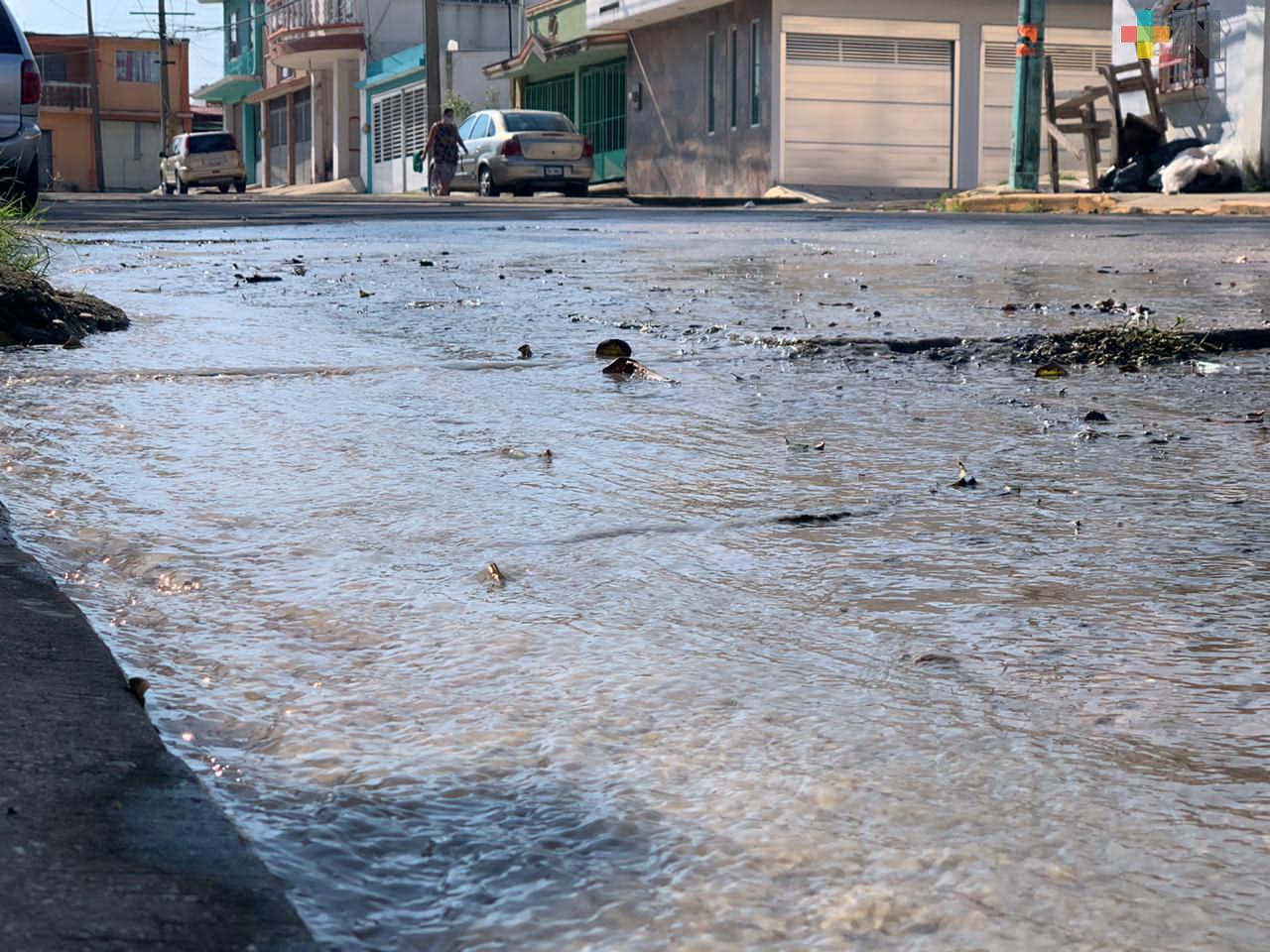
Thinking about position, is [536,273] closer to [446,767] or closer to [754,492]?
[754,492]

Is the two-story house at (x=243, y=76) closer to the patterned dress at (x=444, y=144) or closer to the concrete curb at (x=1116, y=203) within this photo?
the patterned dress at (x=444, y=144)

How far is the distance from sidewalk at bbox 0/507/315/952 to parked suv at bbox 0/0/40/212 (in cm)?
882

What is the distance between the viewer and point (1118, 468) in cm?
274

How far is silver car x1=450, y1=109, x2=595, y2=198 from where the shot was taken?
1003 inches

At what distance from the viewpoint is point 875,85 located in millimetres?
26172

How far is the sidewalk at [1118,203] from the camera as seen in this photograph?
45.4 feet

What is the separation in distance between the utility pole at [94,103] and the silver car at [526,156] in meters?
33.4

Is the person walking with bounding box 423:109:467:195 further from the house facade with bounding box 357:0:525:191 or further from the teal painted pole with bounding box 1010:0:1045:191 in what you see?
the house facade with bounding box 357:0:525:191

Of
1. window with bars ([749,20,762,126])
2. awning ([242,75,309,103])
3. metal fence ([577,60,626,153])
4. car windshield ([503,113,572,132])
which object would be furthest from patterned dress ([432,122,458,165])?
awning ([242,75,309,103])

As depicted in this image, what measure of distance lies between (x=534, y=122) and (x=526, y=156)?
3.22 feet

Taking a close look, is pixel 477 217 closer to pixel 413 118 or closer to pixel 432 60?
Result: pixel 432 60

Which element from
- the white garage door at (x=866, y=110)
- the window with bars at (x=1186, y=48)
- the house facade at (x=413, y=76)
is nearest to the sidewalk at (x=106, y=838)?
the window with bars at (x=1186, y=48)

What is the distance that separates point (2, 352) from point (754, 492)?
2.22 meters

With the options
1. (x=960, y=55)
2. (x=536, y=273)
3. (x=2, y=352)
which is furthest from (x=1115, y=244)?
(x=960, y=55)
